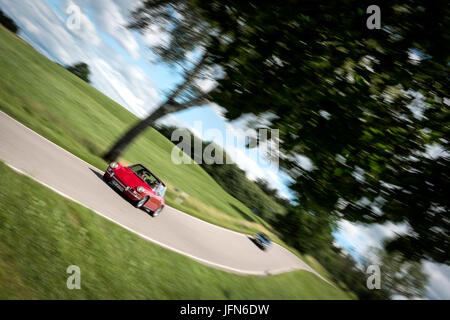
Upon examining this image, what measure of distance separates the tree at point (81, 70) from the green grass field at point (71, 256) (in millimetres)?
96689

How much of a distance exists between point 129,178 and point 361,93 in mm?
8758

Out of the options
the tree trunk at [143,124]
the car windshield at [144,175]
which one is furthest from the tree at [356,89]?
the car windshield at [144,175]

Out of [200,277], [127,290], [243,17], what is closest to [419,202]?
[243,17]

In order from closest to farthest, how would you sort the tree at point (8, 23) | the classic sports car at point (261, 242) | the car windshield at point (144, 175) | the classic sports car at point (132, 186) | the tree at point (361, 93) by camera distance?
the tree at point (361, 93) < the classic sports car at point (132, 186) < the car windshield at point (144, 175) < the classic sports car at point (261, 242) < the tree at point (8, 23)

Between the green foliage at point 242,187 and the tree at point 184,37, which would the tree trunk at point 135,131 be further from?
the green foliage at point 242,187

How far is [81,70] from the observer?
89.8m

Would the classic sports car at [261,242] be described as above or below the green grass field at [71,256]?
below

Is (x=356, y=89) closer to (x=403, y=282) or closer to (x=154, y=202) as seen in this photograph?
(x=154, y=202)

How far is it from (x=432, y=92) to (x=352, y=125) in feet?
4.12

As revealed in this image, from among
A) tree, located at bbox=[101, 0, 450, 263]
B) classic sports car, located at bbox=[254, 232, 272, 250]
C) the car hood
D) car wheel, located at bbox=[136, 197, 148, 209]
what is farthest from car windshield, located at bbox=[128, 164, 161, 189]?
classic sports car, located at bbox=[254, 232, 272, 250]

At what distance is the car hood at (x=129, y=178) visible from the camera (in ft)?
32.0

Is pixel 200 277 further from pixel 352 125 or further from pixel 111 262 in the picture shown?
pixel 352 125

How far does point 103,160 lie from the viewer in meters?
13.6

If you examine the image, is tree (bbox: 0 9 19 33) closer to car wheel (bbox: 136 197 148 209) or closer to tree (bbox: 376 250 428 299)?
car wheel (bbox: 136 197 148 209)
